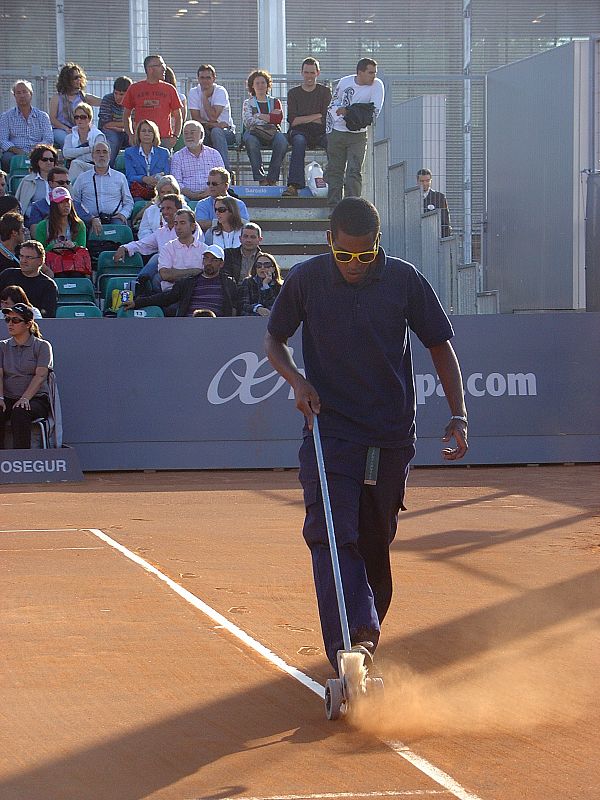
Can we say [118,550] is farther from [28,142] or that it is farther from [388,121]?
[388,121]

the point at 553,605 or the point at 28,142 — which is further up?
the point at 28,142

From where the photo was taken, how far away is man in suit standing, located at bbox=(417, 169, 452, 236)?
18.1 m

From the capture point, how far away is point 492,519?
420 inches

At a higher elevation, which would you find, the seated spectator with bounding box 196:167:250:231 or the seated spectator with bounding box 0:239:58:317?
the seated spectator with bounding box 196:167:250:231

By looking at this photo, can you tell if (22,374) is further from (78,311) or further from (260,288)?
(260,288)

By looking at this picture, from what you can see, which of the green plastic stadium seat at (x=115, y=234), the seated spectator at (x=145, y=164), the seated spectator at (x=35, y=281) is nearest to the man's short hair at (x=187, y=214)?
the seated spectator at (x=35, y=281)

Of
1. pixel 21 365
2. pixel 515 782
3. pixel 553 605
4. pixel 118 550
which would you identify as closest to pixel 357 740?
pixel 515 782

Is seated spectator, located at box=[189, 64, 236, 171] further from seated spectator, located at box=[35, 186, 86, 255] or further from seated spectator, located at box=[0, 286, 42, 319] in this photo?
seated spectator, located at box=[0, 286, 42, 319]

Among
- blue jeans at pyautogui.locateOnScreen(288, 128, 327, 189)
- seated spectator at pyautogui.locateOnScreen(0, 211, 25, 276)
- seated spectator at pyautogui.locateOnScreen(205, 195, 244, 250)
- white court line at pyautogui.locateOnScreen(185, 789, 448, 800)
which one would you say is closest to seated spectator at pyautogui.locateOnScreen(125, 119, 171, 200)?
seated spectator at pyautogui.locateOnScreen(205, 195, 244, 250)

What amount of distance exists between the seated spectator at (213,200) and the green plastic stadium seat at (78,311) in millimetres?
1935

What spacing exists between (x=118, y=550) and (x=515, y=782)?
5.13 meters

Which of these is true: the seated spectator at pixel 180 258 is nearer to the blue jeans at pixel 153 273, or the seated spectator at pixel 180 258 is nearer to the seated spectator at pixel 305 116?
the blue jeans at pixel 153 273

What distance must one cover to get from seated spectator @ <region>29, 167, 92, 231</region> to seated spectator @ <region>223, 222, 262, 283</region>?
2.26 meters

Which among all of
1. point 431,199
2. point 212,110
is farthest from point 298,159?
point 431,199
